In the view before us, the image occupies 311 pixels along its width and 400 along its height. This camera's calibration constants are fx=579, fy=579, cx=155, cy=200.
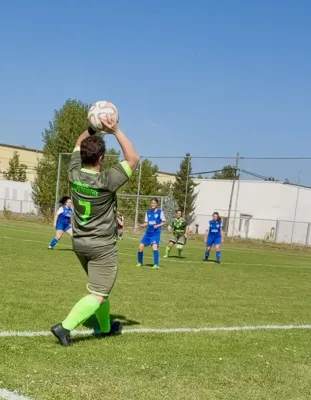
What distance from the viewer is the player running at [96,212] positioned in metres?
5.39

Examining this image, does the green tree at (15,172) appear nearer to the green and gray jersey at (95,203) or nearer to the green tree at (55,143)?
the green tree at (55,143)

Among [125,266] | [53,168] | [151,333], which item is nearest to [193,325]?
[151,333]

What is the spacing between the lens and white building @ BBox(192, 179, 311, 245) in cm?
5128

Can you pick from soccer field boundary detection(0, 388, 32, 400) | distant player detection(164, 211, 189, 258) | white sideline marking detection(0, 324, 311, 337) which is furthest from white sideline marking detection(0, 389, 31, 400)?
distant player detection(164, 211, 189, 258)

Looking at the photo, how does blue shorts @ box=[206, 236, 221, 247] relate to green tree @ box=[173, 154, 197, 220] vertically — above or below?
below

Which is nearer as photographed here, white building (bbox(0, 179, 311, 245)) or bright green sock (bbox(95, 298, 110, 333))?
bright green sock (bbox(95, 298, 110, 333))

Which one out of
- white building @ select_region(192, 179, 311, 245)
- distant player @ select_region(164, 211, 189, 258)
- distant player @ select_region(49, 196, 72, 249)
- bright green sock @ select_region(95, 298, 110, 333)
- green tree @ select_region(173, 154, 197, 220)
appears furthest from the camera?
white building @ select_region(192, 179, 311, 245)

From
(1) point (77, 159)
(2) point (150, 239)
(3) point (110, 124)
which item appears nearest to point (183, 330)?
(1) point (77, 159)

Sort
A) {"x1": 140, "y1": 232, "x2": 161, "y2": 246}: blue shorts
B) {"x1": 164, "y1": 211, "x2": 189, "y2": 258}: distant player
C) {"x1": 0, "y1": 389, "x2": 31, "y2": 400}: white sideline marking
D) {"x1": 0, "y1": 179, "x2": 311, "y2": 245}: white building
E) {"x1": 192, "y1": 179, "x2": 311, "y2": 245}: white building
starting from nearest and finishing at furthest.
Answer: {"x1": 0, "y1": 389, "x2": 31, "y2": 400}: white sideline marking → {"x1": 140, "y1": 232, "x2": 161, "y2": 246}: blue shorts → {"x1": 164, "y1": 211, "x2": 189, "y2": 258}: distant player → {"x1": 0, "y1": 179, "x2": 311, "y2": 245}: white building → {"x1": 192, "y1": 179, "x2": 311, "y2": 245}: white building

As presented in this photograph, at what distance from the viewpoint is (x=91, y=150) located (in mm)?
5406

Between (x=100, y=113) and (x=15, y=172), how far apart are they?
230 feet

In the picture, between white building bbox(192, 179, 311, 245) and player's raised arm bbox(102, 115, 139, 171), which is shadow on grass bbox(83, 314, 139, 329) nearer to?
player's raised arm bbox(102, 115, 139, 171)

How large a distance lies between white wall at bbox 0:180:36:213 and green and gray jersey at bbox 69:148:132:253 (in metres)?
56.5

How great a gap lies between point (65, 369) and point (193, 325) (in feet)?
9.32
